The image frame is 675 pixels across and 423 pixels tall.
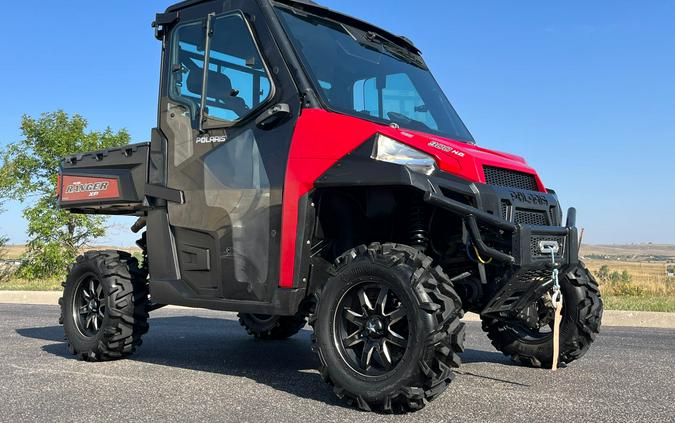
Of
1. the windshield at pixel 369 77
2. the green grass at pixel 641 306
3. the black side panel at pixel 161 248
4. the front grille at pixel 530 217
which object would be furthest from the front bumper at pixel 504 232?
the green grass at pixel 641 306

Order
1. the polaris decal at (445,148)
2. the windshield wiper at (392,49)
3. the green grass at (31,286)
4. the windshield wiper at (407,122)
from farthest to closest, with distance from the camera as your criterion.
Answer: the green grass at (31,286) < the windshield wiper at (392,49) < the windshield wiper at (407,122) < the polaris decal at (445,148)

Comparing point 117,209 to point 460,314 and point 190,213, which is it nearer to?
point 190,213

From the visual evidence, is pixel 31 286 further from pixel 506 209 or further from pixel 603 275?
pixel 603 275

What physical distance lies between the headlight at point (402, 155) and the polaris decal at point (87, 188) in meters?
3.13

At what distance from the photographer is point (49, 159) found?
27.4m

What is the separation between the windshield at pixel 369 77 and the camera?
502 cm

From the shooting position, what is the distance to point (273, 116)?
489cm

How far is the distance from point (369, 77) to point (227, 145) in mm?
1287

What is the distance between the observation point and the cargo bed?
6.22 metres

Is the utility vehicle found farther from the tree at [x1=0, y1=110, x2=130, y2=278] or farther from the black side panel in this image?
the tree at [x1=0, y1=110, x2=130, y2=278]

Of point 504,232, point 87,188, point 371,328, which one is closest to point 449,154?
point 504,232

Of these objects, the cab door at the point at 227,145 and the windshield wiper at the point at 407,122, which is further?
the windshield wiper at the point at 407,122

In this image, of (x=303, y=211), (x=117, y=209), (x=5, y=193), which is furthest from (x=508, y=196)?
(x=5, y=193)

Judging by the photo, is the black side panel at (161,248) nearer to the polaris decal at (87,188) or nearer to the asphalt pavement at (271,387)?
the polaris decal at (87,188)
